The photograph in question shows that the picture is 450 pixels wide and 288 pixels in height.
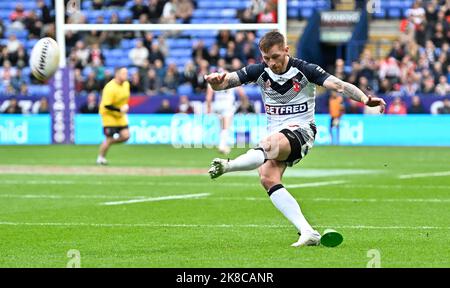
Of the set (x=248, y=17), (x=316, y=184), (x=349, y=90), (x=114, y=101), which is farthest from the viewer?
(x=248, y=17)

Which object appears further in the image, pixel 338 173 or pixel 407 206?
pixel 338 173

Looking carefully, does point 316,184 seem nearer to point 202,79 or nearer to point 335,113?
point 335,113

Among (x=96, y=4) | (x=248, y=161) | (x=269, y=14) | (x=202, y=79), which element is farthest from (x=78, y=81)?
(x=248, y=161)

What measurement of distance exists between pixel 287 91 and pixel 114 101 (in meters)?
14.1

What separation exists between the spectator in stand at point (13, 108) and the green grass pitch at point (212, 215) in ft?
27.1

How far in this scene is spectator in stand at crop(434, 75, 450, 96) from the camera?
106 ft

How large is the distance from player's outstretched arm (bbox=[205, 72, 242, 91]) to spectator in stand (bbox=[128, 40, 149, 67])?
25.1m

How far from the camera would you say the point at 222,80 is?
36.7ft

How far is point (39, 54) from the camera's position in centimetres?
1645

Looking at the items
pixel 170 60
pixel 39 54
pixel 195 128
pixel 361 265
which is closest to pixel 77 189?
pixel 39 54

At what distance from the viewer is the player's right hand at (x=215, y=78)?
1107 cm

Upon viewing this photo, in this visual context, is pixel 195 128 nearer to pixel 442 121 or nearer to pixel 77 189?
pixel 442 121
